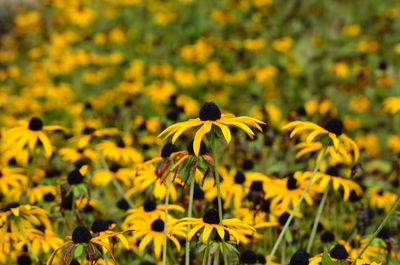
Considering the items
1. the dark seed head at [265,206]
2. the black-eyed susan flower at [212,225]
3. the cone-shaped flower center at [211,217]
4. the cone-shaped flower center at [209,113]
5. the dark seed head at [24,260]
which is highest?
the cone-shaped flower center at [209,113]

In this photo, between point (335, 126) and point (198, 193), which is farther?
point (198, 193)

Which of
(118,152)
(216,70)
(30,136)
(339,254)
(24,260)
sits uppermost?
(30,136)

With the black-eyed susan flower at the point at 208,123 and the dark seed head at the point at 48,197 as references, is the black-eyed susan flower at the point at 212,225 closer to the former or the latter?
the black-eyed susan flower at the point at 208,123

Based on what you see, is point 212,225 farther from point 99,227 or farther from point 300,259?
point 99,227

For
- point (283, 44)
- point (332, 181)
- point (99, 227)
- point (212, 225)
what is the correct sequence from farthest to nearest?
1. point (283, 44)
2. point (332, 181)
3. point (99, 227)
4. point (212, 225)

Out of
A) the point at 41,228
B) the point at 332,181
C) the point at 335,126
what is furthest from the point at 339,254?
the point at 41,228

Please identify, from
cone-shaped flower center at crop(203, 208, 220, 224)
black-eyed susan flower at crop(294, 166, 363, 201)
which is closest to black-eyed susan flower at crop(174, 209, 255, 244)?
cone-shaped flower center at crop(203, 208, 220, 224)

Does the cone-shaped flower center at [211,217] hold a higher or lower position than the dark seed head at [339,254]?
higher

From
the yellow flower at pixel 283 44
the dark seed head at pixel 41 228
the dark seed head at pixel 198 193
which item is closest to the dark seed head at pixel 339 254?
the dark seed head at pixel 198 193

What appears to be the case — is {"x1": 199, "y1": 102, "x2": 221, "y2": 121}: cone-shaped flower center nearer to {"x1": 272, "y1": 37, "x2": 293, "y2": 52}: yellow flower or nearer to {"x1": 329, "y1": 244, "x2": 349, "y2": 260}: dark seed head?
{"x1": 329, "y1": 244, "x2": 349, "y2": 260}: dark seed head

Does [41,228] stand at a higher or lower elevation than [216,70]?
lower

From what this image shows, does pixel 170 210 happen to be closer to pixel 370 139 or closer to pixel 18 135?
pixel 18 135

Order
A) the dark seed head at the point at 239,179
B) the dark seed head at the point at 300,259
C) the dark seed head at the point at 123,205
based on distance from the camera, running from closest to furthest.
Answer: the dark seed head at the point at 300,259 < the dark seed head at the point at 239,179 < the dark seed head at the point at 123,205

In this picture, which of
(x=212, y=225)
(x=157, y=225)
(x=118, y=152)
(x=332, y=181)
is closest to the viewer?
(x=212, y=225)
